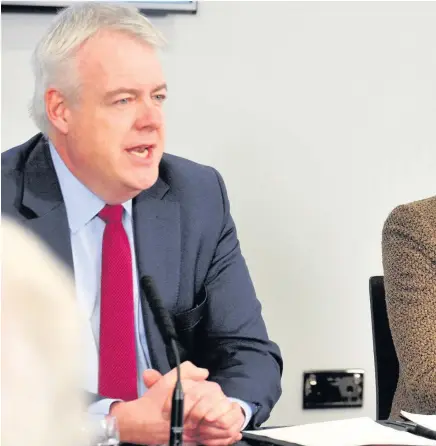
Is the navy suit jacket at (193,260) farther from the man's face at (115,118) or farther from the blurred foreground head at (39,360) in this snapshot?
the blurred foreground head at (39,360)

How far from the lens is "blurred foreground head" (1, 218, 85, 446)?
0.57 m

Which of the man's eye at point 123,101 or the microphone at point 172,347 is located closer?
the microphone at point 172,347

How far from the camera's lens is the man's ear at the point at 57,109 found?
1.48 metres

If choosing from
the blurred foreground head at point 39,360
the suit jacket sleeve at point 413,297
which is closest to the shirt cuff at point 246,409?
the suit jacket sleeve at point 413,297

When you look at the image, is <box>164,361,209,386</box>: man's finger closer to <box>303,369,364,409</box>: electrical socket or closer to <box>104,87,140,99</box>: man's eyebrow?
<box>104,87,140,99</box>: man's eyebrow

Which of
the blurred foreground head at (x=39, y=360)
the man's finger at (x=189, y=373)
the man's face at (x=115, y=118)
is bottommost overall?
the man's finger at (x=189, y=373)

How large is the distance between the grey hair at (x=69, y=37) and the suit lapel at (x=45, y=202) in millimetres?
60

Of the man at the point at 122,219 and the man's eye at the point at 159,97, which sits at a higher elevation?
the man's eye at the point at 159,97

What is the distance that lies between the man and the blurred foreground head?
0.77 metres

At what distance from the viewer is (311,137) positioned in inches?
75.9

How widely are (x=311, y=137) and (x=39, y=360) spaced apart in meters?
1.41

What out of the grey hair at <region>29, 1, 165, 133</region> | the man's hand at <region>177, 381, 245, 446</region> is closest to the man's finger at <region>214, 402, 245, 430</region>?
the man's hand at <region>177, 381, 245, 446</region>

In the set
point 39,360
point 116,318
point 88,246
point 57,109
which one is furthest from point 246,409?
point 39,360

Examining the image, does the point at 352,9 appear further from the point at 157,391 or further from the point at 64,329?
the point at 64,329
